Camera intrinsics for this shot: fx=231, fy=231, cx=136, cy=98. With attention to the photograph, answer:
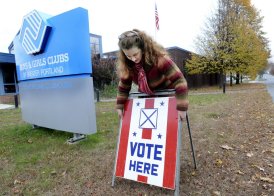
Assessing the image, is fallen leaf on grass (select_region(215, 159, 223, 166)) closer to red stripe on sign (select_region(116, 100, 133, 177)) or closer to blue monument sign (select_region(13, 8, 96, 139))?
red stripe on sign (select_region(116, 100, 133, 177))

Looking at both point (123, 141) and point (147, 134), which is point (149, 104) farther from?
point (123, 141)

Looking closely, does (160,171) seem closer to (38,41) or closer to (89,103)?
(89,103)

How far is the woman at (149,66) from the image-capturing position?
8.31 feet

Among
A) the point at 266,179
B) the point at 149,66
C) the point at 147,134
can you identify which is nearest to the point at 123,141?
the point at 147,134

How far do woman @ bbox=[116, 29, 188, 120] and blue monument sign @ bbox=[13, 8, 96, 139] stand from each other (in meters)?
1.77

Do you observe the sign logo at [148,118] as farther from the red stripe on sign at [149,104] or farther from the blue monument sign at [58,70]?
the blue monument sign at [58,70]

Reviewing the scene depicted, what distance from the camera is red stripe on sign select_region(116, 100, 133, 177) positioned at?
2.95 meters

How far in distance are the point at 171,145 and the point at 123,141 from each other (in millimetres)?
685

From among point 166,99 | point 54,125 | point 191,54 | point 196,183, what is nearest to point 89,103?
point 54,125

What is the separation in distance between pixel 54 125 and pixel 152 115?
10.5ft

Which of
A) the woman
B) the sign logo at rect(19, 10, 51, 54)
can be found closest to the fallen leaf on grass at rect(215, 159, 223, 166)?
the woman

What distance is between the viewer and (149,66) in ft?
8.72

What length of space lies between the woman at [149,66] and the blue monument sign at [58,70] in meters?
1.77

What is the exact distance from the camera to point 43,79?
5.41 meters
